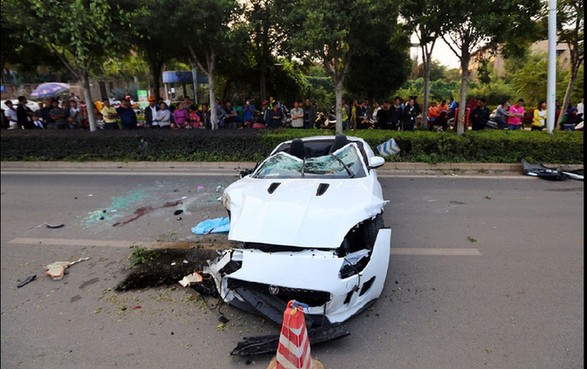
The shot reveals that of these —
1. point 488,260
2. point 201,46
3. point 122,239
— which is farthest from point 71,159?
point 488,260

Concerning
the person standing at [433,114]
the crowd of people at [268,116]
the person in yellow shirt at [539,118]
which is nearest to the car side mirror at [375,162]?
the crowd of people at [268,116]

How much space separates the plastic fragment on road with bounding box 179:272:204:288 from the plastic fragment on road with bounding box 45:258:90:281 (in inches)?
64.4

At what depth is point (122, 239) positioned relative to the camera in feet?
18.1

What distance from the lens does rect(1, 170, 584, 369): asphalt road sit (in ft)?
9.89

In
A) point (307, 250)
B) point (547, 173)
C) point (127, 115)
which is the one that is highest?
point (127, 115)

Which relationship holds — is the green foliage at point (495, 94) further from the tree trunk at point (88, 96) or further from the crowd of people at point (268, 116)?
the tree trunk at point (88, 96)

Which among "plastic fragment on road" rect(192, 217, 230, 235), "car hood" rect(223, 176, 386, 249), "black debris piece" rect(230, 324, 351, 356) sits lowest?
"black debris piece" rect(230, 324, 351, 356)

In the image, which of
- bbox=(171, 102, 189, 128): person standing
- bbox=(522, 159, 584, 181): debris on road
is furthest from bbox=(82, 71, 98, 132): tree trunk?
bbox=(522, 159, 584, 181): debris on road

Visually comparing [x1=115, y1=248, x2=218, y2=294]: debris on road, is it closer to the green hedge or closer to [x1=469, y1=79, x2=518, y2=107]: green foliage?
the green hedge

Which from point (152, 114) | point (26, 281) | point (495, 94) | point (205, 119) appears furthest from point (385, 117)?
point (495, 94)

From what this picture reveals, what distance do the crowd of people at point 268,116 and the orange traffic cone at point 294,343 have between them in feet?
33.9

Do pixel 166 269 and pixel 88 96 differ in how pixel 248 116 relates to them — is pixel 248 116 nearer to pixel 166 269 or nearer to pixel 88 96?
pixel 88 96

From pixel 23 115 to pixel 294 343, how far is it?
15677mm

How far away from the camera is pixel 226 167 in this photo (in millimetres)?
10391
